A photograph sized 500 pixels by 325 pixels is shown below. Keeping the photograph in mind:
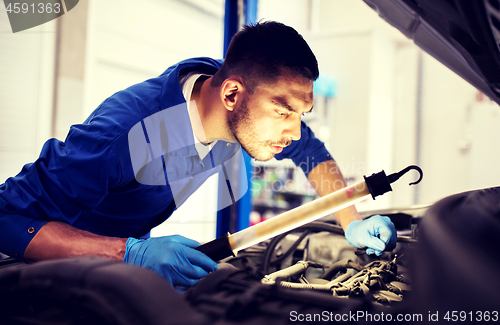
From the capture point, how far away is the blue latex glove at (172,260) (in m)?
0.69

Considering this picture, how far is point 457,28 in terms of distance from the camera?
63 cm

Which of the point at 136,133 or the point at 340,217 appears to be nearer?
the point at 136,133

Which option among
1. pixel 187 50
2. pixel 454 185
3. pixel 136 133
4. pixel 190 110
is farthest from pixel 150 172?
pixel 454 185

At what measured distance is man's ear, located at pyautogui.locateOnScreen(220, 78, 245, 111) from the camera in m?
1.10

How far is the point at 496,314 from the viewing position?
0.99 feet

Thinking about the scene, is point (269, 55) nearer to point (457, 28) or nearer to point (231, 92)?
point (231, 92)

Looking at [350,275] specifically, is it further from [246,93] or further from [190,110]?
[190,110]

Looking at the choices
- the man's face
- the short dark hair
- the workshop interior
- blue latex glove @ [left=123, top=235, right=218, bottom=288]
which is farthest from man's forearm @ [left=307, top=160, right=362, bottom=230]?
blue latex glove @ [left=123, top=235, right=218, bottom=288]

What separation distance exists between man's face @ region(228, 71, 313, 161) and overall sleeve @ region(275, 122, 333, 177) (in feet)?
0.71

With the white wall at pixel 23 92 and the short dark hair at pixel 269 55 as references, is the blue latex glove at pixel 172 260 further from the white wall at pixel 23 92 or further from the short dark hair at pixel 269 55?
the white wall at pixel 23 92

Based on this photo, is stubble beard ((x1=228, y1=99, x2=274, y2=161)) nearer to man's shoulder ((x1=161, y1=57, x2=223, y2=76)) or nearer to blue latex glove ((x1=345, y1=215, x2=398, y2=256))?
man's shoulder ((x1=161, y1=57, x2=223, y2=76))

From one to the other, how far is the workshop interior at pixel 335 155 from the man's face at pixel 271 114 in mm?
284

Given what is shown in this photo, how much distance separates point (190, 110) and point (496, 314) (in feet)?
3.44

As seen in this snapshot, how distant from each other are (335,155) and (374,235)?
340cm
